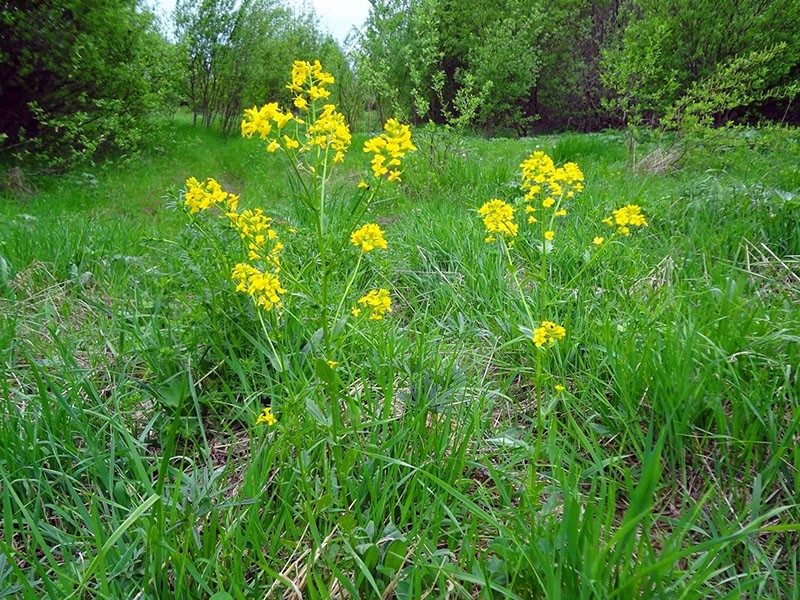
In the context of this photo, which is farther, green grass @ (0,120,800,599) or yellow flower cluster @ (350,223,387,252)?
yellow flower cluster @ (350,223,387,252)

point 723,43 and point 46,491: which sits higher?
point 723,43

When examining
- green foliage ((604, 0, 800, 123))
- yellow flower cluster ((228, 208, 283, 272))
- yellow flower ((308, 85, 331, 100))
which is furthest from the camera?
green foliage ((604, 0, 800, 123))

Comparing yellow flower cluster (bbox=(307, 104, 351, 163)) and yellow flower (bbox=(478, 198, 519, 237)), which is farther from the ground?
yellow flower cluster (bbox=(307, 104, 351, 163))

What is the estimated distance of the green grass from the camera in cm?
104

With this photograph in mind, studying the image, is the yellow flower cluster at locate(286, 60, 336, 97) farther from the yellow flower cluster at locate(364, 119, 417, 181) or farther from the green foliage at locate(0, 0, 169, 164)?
the green foliage at locate(0, 0, 169, 164)

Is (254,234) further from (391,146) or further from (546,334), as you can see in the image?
(546,334)

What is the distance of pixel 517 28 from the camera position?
12.6 metres

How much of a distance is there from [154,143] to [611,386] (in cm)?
825

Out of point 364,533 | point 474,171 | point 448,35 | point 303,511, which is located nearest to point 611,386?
point 364,533

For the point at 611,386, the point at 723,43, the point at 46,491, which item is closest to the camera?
the point at 46,491

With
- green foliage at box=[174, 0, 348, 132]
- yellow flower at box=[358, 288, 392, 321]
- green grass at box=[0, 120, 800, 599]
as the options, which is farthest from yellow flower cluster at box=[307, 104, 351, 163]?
green foliage at box=[174, 0, 348, 132]

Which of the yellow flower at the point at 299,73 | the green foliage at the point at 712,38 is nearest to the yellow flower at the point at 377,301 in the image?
the yellow flower at the point at 299,73

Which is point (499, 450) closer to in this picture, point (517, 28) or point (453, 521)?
point (453, 521)

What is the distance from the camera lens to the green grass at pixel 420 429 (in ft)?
3.41
